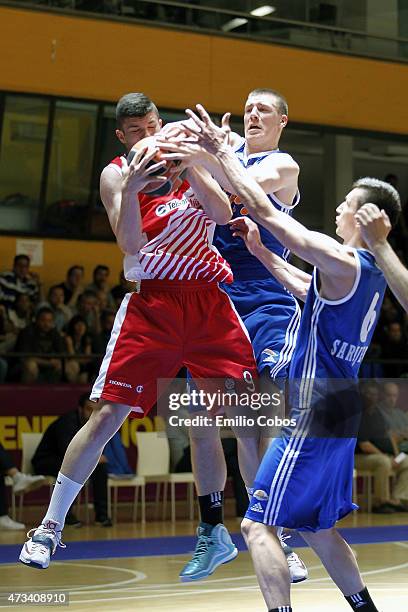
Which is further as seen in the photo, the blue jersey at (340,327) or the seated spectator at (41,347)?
the seated spectator at (41,347)

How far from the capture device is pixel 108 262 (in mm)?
17844

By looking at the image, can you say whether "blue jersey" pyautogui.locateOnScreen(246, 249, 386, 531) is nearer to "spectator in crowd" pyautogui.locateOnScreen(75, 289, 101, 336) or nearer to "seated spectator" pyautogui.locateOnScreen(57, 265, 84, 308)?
"spectator in crowd" pyautogui.locateOnScreen(75, 289, 101, 336)

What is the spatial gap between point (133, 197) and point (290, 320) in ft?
4.38

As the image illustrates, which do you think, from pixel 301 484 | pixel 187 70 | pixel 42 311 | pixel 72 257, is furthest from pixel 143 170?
pixel 72 257

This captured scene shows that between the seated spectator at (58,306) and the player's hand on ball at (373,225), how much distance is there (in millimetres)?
10340

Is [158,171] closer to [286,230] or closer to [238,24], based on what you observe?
[286,230]

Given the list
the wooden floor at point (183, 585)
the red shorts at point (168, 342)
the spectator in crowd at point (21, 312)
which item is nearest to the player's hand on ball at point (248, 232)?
the red shorts at point (168, 342)

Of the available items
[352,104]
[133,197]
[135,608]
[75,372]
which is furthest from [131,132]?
[352,104]

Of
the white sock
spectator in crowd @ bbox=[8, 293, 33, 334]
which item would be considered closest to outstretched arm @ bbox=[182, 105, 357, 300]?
the white sock

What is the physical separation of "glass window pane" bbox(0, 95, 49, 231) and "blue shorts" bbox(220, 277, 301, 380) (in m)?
10.4

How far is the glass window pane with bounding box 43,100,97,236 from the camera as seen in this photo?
17.4 m

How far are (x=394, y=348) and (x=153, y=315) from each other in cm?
1156

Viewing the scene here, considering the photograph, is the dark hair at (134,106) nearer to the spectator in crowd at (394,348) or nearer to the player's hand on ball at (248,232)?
the player's hand on ball at (248,232)

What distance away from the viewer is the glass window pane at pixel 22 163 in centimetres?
1681
